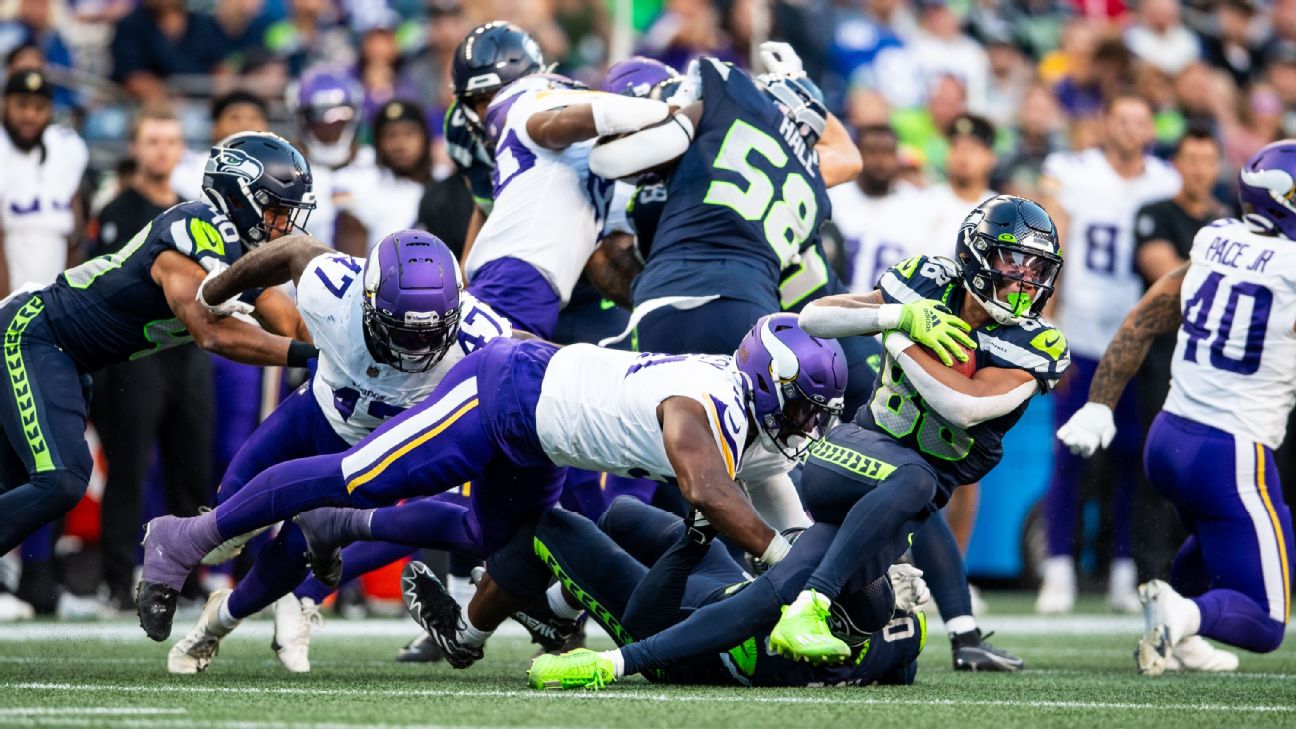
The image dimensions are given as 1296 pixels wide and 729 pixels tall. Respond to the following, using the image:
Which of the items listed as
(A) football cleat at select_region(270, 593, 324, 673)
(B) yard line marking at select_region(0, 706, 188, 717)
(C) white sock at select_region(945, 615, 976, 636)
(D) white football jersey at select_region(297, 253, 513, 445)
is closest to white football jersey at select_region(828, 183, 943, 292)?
(C) white sock at select_region(945, 615, 976, 636)

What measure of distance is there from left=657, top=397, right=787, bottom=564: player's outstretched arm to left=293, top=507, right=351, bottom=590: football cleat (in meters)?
1.35

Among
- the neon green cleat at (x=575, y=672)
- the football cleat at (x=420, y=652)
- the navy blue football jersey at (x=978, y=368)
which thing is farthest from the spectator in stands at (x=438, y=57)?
the neon green cleat at (x=575, y=672)

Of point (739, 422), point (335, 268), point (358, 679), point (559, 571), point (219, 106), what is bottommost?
point (358, 679)

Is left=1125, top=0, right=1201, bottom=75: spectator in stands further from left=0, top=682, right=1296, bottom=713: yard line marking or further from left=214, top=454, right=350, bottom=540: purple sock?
left=214, top=454, right=350, bottom=540: purple sock

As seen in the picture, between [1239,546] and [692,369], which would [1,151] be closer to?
[692,369]

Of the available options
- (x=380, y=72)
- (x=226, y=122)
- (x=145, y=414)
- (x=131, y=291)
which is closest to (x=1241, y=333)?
(x=131, y=291)

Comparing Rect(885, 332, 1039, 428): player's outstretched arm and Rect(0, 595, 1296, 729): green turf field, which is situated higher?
Rect(885, 332, 1039, 428): player's outstretched arm

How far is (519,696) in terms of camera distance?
206 inches

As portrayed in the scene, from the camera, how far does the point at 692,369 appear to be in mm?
5477

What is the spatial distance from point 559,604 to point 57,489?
5.65 feet

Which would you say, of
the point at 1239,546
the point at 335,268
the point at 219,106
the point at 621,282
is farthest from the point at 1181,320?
the point at 219,106

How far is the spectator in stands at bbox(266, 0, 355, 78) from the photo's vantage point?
12914 mm

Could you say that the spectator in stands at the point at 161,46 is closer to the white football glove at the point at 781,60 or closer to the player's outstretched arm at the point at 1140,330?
the white football glove at the point at 781,60

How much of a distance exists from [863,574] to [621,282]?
222 centimetres
